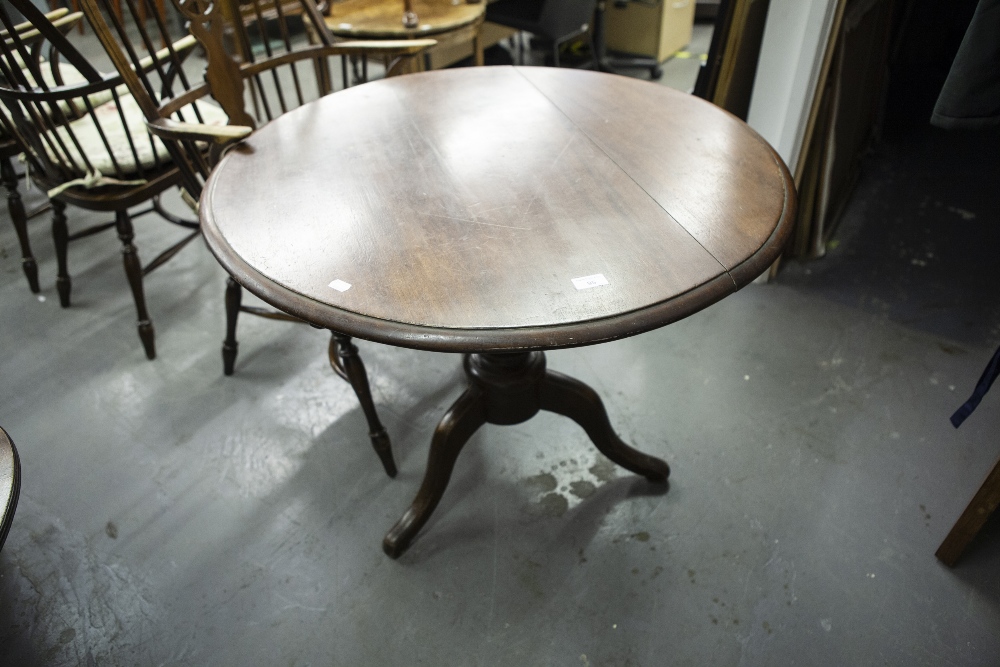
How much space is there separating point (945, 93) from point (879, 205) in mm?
1652

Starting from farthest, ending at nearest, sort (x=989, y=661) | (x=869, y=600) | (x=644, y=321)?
(x=869, y=600)
(x=989, y=661)
(x=644, y=321)

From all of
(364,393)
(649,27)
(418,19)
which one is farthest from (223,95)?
(649,27)

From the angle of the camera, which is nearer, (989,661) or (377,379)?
(989,661)

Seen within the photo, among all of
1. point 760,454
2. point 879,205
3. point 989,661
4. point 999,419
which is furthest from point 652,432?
point 879,205

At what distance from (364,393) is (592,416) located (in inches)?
20.7

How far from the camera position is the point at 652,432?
5.38ft

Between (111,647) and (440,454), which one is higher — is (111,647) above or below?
below

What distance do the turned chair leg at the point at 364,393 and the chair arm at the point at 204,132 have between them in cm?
45

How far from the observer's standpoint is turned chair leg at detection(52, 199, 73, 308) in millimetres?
1935

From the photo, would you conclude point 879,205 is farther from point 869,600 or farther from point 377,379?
point 377,379

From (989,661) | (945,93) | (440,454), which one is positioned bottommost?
(989,661)

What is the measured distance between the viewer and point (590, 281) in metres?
0.84

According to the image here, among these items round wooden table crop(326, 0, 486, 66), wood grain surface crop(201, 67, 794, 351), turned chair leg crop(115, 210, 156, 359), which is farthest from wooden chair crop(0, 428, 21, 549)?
round wooden table crop(326, 0, 486, 66)

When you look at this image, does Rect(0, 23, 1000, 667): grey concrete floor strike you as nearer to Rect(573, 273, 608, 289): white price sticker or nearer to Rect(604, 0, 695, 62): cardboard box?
Rect(573, 273, 608, 289): white price sticker
